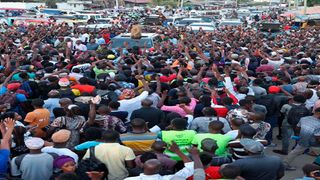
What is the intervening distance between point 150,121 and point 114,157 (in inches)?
75.7

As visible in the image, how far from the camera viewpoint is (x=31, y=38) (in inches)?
729

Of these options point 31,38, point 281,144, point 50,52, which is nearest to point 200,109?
point 281,144

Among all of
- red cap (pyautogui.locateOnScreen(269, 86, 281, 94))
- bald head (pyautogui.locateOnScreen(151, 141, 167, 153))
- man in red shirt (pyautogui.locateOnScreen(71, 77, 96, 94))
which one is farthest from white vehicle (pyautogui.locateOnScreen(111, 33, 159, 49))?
bald head (pyautogui.locateOnScreen(151, 141, 167, 153))

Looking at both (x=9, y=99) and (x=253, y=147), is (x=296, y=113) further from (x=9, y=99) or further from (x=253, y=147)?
(x=9, y=99)

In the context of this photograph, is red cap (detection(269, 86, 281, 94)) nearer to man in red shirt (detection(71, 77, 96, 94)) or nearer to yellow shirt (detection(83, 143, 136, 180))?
man in red shirt (detection(71, 77, 96, 94))

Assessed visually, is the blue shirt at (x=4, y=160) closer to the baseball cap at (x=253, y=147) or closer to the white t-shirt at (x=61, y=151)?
the white t-shirt at (x=61, y=151)

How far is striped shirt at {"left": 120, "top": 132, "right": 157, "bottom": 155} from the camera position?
6.36 meters

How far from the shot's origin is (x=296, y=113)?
836 centimetres

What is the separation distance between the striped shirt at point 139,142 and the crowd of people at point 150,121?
13mm

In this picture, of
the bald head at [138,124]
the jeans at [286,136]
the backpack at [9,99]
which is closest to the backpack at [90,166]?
the bald head at [138,124]

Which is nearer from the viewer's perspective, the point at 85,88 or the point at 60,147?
the point at 60,147

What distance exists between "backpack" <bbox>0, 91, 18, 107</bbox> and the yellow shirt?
9.52 ft

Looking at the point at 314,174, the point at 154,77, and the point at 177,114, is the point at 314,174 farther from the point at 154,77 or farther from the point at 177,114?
the point at 154,77

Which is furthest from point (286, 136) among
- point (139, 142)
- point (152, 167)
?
point (152, 167)
